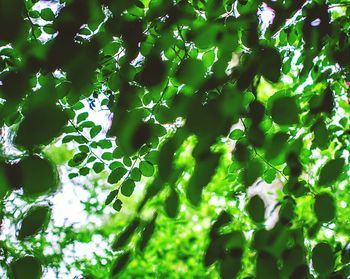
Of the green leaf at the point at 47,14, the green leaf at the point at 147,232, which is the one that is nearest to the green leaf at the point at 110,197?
the green leaf at the point at 147,232

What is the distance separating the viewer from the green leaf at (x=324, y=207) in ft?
3.38

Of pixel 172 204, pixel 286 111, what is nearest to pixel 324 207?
pixel 286 111

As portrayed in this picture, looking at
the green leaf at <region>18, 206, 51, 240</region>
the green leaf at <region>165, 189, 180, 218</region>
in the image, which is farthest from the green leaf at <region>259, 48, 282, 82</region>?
the green leaf at <region>18, 206, 51, 240</region>

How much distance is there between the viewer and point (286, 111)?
0.94 metres

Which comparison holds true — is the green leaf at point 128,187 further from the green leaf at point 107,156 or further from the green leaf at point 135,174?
the green leaf at point 107,156

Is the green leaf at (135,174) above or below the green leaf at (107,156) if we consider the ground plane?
above

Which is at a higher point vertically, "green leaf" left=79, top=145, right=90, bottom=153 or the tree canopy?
the tree canopy

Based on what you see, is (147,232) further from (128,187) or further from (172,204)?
(128,187)

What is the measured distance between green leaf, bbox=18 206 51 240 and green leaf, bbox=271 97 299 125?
63 centimetres

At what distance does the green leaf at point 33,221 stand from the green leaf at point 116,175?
843 millimetres

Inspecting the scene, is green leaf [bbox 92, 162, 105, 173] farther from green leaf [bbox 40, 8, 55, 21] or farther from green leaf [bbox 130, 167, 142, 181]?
green leaf [bbox 40, 8, 55, 21]

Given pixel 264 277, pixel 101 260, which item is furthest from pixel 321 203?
pixel 101 260

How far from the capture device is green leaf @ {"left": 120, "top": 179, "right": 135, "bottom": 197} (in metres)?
1.69

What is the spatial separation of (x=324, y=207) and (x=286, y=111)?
0.30m
